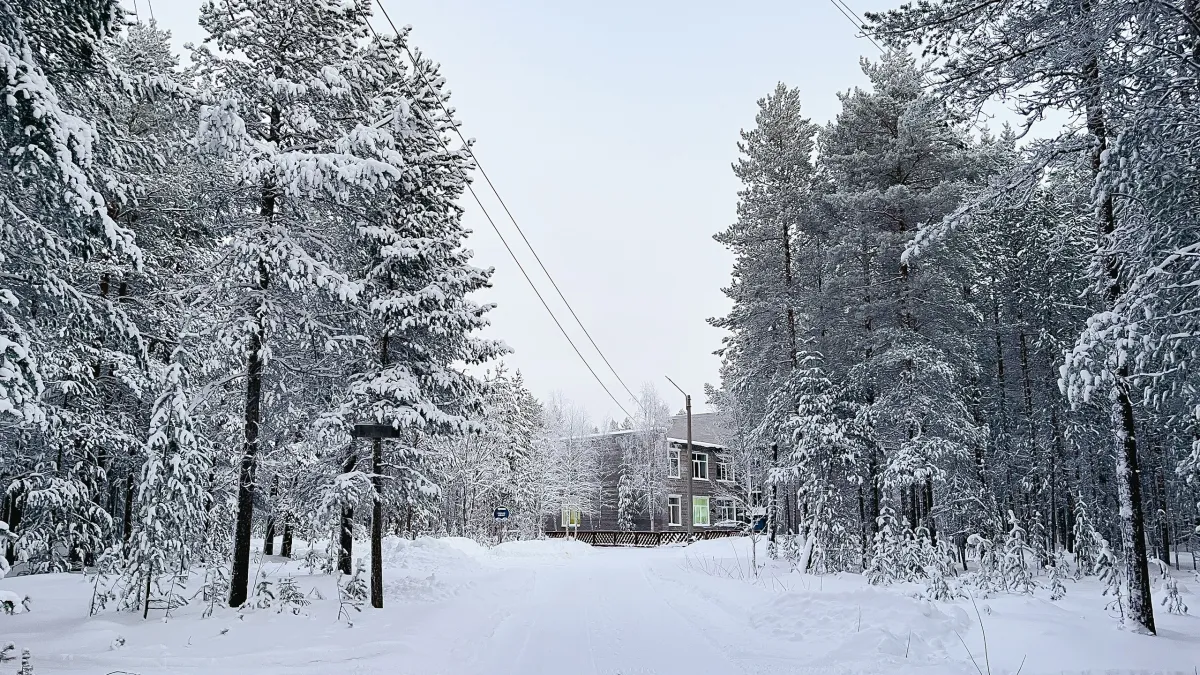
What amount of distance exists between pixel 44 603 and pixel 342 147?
8.20 meters

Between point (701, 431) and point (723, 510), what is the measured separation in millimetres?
6738

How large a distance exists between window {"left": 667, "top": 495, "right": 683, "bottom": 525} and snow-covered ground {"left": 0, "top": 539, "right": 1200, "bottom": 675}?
38864mm

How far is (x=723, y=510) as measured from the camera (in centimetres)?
5372

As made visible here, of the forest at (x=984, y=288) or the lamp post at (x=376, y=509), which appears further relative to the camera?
the lamp post at (x=376, y=509)

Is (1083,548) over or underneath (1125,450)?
underneath

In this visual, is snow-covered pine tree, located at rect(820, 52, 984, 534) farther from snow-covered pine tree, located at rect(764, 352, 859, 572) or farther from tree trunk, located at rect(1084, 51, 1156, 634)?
tree trunk, located at rect(1084, 51, 1156, 634)

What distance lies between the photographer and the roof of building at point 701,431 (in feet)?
169

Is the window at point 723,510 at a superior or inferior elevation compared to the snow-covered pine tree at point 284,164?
inferior

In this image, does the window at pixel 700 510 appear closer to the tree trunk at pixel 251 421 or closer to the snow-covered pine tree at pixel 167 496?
the tree trunk at pixel 251 421

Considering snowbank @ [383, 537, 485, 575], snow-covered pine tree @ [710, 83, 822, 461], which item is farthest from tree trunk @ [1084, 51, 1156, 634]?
snowbank @ [383, 537, 485, 575]

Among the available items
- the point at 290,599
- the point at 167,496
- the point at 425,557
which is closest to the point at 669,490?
the point at 425,557

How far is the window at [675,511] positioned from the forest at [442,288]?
28741 millimetres

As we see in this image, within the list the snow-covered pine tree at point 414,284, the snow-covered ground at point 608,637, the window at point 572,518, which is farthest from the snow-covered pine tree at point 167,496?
the window at point 572,518

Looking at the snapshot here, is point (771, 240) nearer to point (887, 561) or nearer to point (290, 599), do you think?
point (887, 561)
